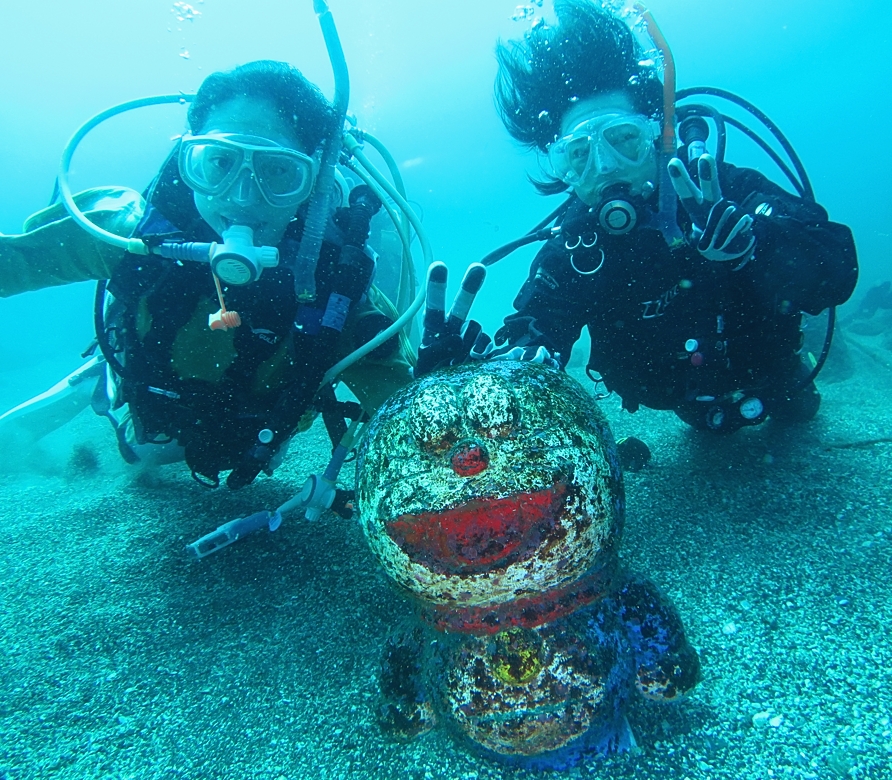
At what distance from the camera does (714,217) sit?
8.31 ft

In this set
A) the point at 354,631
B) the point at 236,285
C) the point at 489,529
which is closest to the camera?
the point at 489,529

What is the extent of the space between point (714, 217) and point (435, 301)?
1.73 meters

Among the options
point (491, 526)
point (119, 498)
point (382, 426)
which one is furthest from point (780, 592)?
point (119, 498)

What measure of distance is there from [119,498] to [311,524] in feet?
7.39

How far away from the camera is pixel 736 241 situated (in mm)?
2650

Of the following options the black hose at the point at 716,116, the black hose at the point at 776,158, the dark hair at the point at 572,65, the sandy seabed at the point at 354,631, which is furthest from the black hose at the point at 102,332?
the black hose at the point at 776,158

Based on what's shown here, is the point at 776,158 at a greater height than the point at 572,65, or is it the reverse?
the point at 572,65

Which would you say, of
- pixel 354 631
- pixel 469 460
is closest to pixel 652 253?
pixel 469 460

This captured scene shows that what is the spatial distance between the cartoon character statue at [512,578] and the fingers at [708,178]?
1.76 metres

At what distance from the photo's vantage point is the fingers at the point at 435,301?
1.90 meters

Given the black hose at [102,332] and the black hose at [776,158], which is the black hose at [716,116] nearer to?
the black hose at [776,158]

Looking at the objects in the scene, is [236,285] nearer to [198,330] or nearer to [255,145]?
[198,330]

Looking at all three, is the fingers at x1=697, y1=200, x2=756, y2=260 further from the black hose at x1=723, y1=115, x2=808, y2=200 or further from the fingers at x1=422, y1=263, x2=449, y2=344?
the fingers at x1=422, y1=263, x2=449, y2=344

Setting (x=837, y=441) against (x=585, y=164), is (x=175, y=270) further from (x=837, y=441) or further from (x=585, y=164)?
(x=837, y=441)
